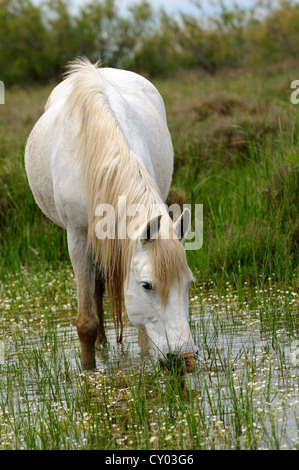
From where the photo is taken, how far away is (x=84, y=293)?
508cm

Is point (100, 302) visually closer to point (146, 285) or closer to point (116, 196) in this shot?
point (116, 196)

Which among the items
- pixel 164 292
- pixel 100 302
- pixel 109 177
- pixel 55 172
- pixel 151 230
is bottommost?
pixel 164 292

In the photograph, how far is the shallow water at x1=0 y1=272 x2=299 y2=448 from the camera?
364cm

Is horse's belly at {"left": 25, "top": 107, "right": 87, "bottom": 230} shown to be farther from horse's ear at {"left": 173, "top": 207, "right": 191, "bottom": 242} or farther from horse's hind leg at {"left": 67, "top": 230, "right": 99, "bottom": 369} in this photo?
horse's ear at {"left": 173, "top": 207, "right": 191, "bottom": 242}

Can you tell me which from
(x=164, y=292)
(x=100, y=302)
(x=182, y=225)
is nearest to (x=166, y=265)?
(x=164, y=292)

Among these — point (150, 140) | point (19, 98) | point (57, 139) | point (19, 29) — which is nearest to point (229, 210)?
point (150, 140)

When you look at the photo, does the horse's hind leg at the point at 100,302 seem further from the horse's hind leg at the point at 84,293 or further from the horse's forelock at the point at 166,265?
the horse's forelock at the point at 166,265

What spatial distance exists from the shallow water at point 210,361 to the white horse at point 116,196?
0.26 m

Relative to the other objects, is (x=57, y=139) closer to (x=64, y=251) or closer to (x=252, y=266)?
(x=252, y=266)

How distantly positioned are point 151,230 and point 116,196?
1.34 feet

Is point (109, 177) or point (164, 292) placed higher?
point (109, 177)

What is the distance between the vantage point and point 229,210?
7.57 metres

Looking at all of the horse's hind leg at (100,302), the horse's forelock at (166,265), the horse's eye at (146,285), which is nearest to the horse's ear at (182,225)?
the horse's forelock at (166,265)

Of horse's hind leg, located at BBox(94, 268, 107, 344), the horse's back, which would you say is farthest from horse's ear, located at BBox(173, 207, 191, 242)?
horse's hind leg, located at BBox(94, 268, 107, 344)
